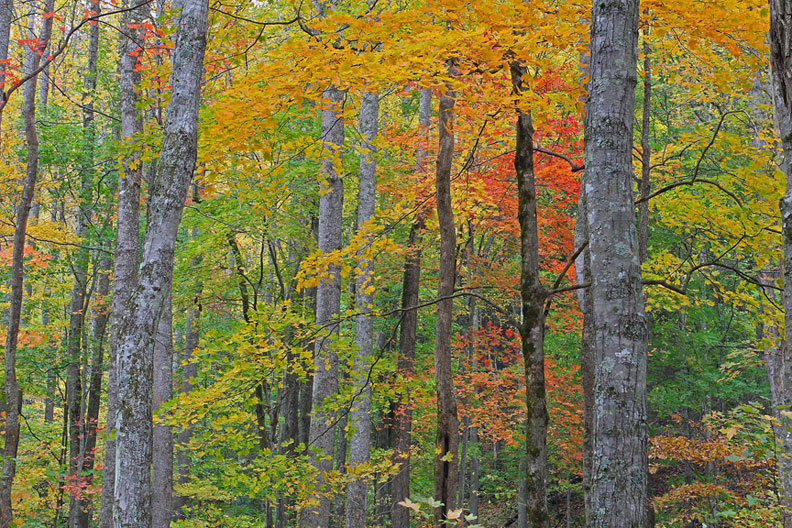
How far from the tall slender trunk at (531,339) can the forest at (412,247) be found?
27 mm

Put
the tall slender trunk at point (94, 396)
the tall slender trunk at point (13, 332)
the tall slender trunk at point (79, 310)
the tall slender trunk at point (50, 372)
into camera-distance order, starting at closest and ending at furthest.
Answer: the tall slender trunk at point (13, 332) → the tall slender trunk at point (79, 310) → the tall slender trunk at point (94, 396) → the tall slender trunk at point (50, 372)

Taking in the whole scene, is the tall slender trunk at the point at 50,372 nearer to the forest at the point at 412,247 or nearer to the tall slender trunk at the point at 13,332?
the forest at the point at 412,247

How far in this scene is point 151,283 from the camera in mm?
4773

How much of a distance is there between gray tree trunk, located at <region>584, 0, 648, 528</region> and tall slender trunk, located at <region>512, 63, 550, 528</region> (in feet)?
5.55

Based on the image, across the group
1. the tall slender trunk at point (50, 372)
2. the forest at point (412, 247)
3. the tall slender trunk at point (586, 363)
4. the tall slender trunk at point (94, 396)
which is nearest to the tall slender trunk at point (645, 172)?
the forest at point (412, 247)

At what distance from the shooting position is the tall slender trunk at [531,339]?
16.1 feet

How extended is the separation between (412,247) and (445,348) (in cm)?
531

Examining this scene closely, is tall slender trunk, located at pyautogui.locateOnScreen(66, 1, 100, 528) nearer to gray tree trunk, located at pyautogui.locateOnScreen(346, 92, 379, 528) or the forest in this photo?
the forest

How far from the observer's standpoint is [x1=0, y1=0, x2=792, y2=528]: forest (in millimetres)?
3975

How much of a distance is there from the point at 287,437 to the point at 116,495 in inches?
451

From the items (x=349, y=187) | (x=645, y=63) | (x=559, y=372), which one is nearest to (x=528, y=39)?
(x=645, y=63)

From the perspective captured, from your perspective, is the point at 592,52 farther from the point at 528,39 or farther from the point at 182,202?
the point at 182,202

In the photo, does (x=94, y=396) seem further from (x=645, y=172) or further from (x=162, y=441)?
(x=645, y=172)

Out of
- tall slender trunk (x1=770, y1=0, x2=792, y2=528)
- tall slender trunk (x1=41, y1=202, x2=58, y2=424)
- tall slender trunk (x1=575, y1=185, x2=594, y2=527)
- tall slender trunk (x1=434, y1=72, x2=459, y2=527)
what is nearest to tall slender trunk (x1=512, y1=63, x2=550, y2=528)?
tall slender trunk (x1=434, y1=72, x2=459, y2=527)
